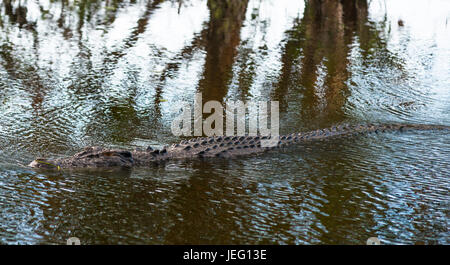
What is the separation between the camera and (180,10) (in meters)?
14.0

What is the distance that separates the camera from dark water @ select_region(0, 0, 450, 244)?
432 centimetres

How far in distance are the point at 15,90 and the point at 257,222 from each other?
15.7 ft

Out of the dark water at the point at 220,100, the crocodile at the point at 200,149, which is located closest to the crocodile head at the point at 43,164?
the crocodile at the point at 200,149

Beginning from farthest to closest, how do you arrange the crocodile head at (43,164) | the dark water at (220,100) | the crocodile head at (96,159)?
the crocodile head at (96,159) → the crocodile head at (43,164) → the dark water at (220,100)

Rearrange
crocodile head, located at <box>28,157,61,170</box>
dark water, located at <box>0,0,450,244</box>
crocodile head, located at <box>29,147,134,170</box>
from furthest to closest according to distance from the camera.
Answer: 1. crocodile head, located at <box>29,147,134,170</box>
2. crocodile head, located at <box>28,157,61,170</box>
3. dark water, located at <box>0,0,450,244</box>

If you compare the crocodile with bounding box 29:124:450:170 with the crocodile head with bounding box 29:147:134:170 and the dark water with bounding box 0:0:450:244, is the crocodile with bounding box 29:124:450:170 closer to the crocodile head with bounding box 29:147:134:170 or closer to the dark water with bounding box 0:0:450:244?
the crocodile head with bounding box 29:147:134:170

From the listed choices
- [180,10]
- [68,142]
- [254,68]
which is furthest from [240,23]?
[68,142]

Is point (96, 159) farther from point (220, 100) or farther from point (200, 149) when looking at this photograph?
point (220, 100)

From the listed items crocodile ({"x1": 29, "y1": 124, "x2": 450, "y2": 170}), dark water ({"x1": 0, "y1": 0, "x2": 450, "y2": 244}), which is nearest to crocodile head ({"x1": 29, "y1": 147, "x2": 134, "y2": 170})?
crocodile ({"x1": 29, "y1": 124, "x2": 450, "y2": 170})

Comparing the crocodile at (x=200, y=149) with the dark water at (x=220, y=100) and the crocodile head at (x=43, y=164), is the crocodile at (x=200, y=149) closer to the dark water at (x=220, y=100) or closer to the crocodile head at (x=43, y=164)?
the crocodile head at (x=43, y=164)

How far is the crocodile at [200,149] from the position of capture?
5426 millimetres

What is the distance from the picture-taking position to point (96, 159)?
216 inches

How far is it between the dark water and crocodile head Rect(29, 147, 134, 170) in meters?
0.16

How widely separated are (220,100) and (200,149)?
1883 mm
